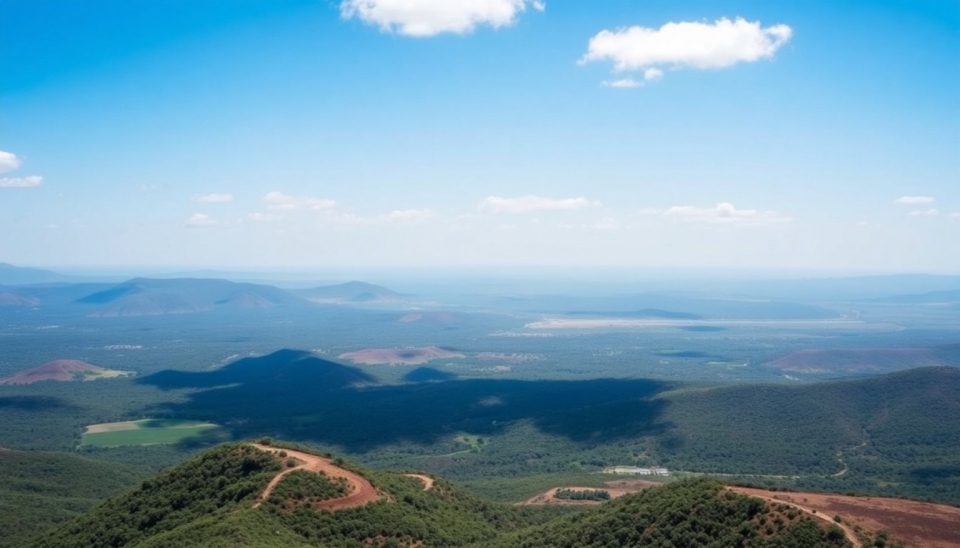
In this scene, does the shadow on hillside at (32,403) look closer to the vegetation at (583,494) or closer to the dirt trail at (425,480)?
the dirt trail at (425,480)

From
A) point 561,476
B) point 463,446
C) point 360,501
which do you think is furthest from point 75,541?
point 463,446

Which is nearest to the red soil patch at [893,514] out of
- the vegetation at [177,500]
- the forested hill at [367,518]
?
the forested hill at [367,518]

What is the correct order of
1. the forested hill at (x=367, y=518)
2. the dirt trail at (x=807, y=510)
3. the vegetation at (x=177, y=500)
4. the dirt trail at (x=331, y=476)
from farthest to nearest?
the vegetation at (x=177, y=500), the dirt trail at (x=331, y=476), the forested hill at (x=367, y=518), the dirt trail at (x=807, y=510)

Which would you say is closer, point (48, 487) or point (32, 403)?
point (48, 487)

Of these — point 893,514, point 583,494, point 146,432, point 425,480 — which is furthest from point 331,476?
point 146,432

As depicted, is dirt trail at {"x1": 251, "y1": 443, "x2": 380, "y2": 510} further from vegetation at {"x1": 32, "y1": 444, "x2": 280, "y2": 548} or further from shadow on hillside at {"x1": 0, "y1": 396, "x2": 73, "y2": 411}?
shadow on hillside at {"x1": 0, "y1": 396, "x2": 73, "y2": 411}

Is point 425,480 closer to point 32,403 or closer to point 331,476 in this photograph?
point 331,476
